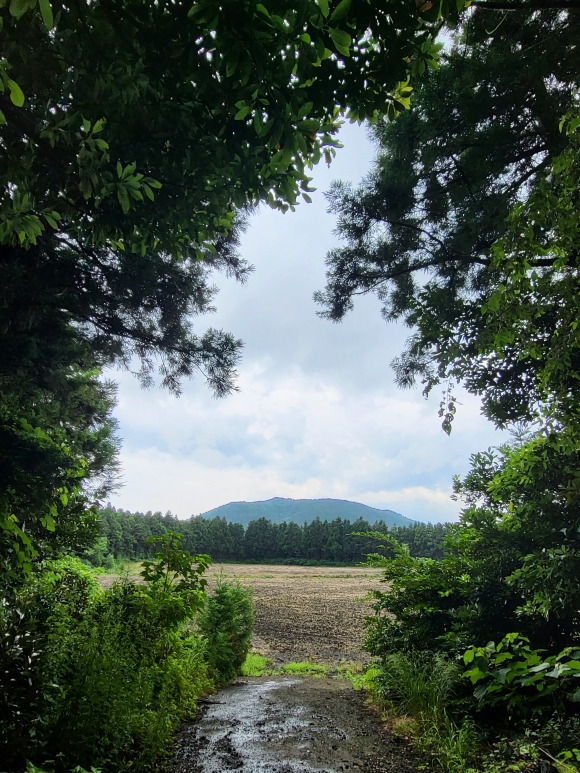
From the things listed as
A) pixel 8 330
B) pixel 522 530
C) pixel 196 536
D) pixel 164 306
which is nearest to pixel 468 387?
pixel 522 530

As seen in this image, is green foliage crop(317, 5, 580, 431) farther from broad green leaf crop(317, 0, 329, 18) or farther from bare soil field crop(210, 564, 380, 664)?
bare soil field crop(210, 564, 380, 664)

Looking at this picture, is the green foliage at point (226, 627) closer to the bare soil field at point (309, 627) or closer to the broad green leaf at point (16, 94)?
the bare soil field at point (309, 627)

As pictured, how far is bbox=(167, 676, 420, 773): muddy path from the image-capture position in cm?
317

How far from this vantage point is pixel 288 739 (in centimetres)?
373

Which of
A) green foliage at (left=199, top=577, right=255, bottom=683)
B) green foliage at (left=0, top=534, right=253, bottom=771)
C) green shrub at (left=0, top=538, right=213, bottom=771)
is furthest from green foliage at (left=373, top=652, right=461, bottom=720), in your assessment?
green foliage at (left=199, top=577, right=255, bottom=683)

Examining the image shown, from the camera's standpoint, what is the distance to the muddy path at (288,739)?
3168 mm

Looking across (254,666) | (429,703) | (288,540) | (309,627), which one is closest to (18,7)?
(429,703)

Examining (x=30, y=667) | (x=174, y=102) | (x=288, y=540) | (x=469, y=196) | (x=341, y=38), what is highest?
(x=469, y=196)

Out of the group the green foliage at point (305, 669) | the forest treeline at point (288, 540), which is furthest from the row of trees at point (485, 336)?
the forest treeline at point (288, 540)

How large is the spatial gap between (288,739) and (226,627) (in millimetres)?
3888

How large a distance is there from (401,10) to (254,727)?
5.11 metres

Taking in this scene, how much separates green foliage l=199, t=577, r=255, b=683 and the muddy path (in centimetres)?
129

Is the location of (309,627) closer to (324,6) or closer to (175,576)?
(175,576)

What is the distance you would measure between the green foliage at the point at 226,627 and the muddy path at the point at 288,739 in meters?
1.29
